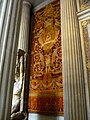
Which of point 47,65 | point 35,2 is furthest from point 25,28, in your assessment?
point 47,65

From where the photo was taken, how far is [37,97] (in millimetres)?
4664

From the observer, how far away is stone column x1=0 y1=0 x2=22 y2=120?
135cm

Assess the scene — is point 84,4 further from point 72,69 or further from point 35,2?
point 35,2

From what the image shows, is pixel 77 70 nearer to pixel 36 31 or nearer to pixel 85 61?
pixel 85 61

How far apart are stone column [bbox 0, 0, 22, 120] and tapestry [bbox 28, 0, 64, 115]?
2856 millimetres

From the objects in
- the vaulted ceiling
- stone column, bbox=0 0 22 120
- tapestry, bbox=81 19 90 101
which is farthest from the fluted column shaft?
stone column, bbox=0 0 22 120

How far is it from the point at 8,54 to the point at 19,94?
1831 millimetres

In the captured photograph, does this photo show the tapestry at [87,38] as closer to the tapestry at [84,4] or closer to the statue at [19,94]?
the tapestry at [84,4]

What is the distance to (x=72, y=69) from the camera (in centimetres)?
325

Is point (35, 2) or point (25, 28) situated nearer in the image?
point (25, 28)

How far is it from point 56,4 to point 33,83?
9.60ft

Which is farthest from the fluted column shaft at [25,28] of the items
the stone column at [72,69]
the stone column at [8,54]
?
the stone column at [8,54]

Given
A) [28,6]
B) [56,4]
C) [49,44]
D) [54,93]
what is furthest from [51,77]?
[28,6]

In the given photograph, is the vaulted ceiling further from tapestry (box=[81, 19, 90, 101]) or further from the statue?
the statue
